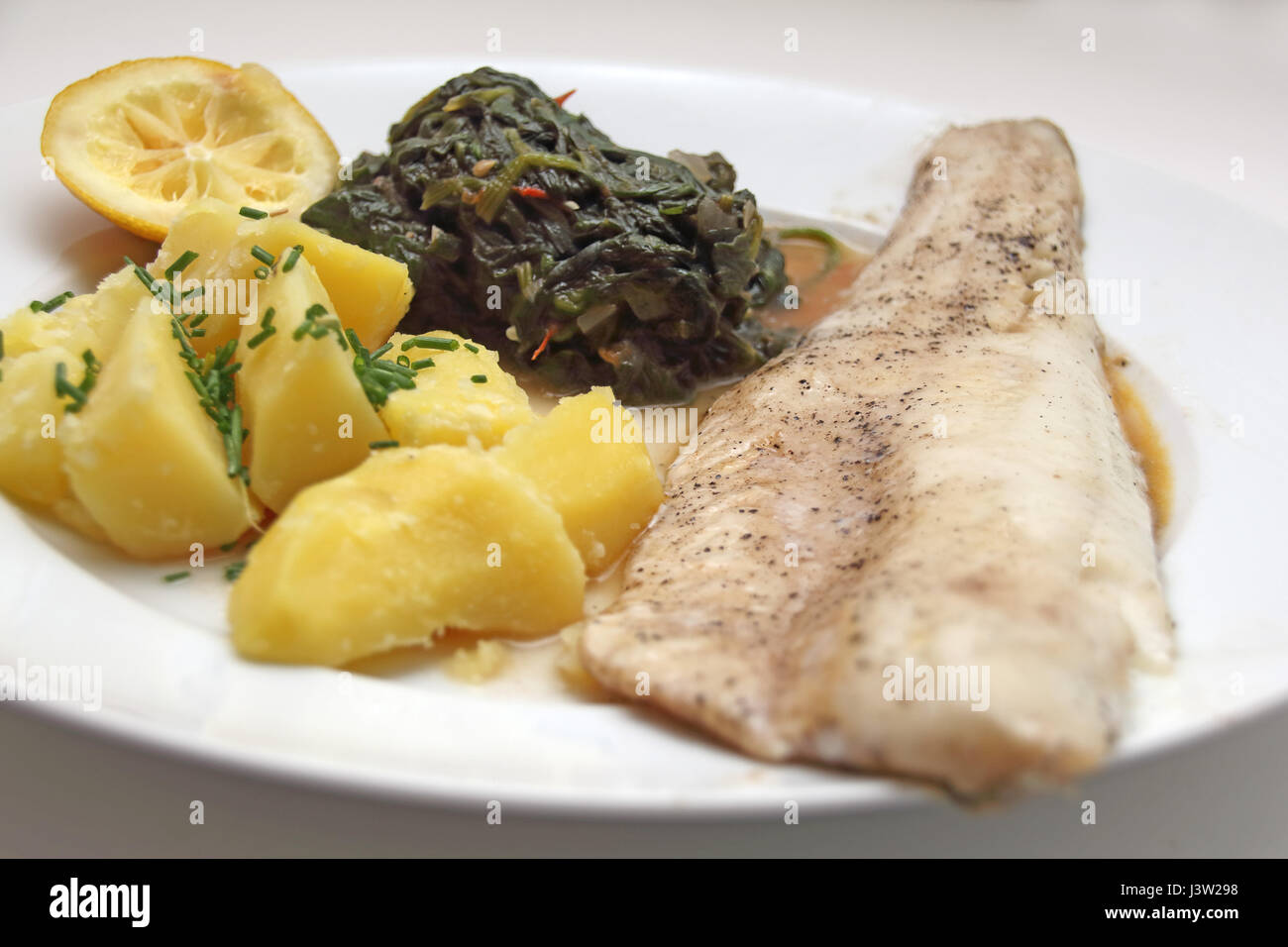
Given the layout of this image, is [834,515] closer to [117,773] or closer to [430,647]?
[430,647]

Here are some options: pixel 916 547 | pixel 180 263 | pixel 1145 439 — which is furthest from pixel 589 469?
pixel 1145 439

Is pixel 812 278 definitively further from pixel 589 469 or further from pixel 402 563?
pixel 402 563

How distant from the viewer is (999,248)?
4.31m

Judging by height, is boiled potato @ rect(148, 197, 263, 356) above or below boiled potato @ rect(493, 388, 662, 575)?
above

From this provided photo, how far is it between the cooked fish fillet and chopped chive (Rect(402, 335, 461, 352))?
82cm

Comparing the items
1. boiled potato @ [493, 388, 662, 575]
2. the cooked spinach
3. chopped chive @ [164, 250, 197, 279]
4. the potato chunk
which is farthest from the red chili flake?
the potato chunk

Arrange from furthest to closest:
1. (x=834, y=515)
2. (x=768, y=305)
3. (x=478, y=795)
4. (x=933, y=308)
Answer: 1. (x=768, y=305)
2. (x=933, y=308)
3. (x=834, y=515)
4. (x=478, y=795)

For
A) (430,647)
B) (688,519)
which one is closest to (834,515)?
(688,519)

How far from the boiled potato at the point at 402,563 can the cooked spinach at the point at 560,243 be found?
1.49 m

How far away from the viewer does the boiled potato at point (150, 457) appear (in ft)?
8.75

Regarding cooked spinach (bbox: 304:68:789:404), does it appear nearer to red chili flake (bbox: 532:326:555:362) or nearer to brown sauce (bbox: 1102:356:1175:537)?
red chili flake (bbox: 532:326:555:362)

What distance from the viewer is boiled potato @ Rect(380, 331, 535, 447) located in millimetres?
2982

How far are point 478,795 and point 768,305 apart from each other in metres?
3.16

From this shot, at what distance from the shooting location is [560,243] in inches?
163
